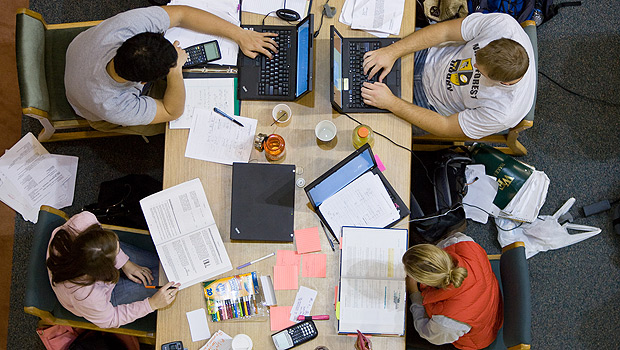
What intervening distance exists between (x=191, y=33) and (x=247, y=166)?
0.66m

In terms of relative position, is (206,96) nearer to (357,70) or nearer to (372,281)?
(357,70)

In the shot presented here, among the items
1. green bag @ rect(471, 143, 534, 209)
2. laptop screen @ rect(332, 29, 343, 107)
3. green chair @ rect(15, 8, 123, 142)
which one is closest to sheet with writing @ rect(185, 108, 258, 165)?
laptop screen @ rect(332, 29, 343, 107)

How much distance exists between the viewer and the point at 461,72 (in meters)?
2.02

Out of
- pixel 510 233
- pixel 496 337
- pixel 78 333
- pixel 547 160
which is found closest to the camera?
pixel 496 337

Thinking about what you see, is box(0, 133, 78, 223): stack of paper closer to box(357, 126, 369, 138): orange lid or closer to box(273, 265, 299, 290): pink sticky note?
box(273, 265, 299, 290): pink sticky note

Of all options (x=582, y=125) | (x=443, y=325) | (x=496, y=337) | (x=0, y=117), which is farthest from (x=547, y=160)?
(x=0, y=117)

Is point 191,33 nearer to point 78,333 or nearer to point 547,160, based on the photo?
point 78,333

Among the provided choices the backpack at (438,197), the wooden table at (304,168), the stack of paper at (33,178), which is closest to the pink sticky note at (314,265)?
the wooden table at (304,168)

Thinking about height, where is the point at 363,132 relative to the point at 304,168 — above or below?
above

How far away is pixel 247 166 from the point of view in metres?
1.87

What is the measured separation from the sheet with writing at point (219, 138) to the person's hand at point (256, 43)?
0.94ft

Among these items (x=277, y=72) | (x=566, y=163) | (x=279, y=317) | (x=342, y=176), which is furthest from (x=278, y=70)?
(x=566, y=163)

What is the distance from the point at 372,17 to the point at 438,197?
2.86 feet

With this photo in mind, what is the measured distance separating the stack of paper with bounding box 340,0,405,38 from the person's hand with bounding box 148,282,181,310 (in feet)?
4.25
